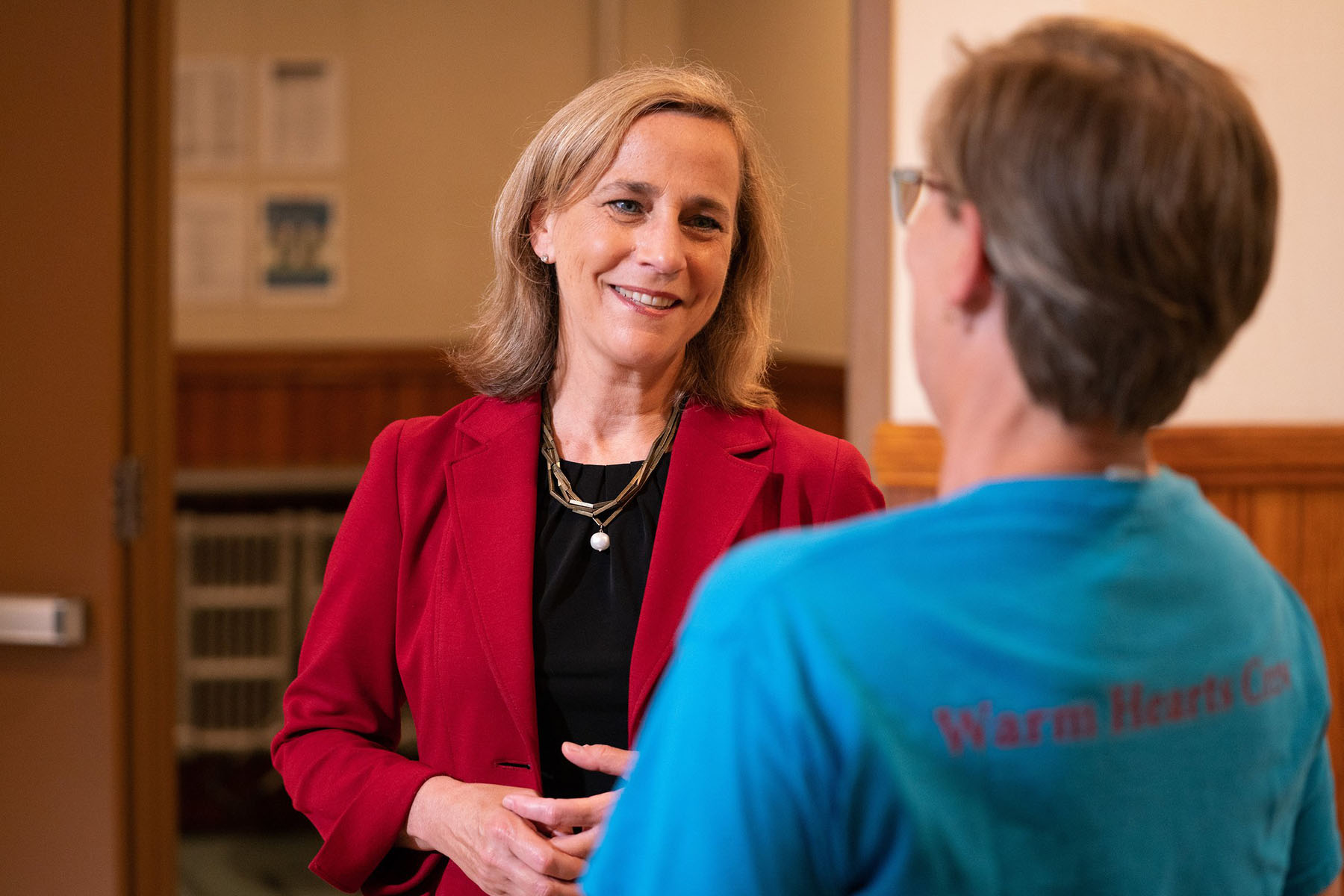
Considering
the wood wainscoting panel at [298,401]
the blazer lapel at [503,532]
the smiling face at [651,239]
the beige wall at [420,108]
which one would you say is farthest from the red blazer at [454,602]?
the beige wall at [420,108]

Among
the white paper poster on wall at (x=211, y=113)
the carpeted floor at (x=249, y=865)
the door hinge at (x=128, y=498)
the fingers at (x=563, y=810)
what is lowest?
the carpeted floor at (x=249, y=865)

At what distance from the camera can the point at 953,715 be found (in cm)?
62

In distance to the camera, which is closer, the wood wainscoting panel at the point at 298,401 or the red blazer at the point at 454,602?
the red blazer at the point at 454,602

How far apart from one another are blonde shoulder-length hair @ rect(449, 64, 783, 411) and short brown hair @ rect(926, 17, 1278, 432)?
68 centimetres

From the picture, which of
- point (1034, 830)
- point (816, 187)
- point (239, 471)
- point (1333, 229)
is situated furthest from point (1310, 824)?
point (239, 471)

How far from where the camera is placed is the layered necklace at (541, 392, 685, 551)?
1.33 meters

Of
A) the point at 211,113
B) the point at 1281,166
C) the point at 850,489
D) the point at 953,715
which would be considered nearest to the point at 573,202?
the point at 850,489

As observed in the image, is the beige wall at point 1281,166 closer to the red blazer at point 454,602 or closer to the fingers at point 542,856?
the red blazer at point 454,602

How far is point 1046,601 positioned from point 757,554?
15 cm

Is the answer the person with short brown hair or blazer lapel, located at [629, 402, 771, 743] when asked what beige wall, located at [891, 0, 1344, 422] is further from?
the person with short brown hair

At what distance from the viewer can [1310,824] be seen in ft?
2.70

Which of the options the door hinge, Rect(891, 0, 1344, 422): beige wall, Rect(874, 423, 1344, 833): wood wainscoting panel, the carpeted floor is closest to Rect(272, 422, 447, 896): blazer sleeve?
the door hinge

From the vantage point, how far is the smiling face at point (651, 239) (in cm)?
131

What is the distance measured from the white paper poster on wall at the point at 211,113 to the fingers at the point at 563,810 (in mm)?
4324
